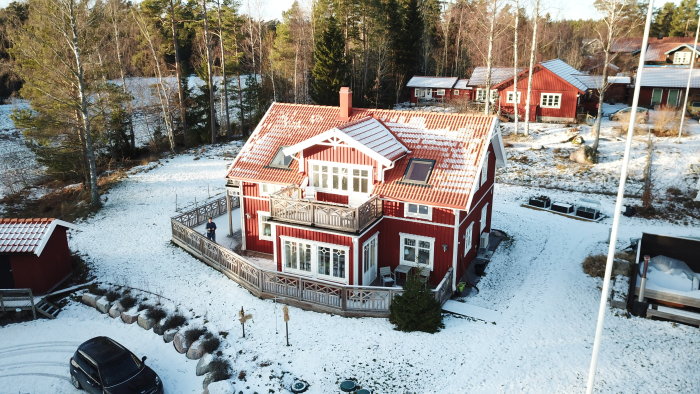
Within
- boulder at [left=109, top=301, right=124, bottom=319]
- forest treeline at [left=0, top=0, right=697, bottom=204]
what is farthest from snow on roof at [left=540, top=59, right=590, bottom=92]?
boulder at [left=109, top=301, right=124, bottom=319]

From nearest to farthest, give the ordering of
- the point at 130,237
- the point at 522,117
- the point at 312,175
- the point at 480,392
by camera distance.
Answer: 1. the point at 480,392
2. the point at 312,175
3. the point at 130,237
4. the point at 522,117

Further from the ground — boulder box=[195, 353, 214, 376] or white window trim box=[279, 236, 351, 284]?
white window trim box=[279, 236, 351, 284]

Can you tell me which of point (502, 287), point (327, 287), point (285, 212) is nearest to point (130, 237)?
point (285, 212)

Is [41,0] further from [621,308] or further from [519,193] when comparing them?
[621,308]

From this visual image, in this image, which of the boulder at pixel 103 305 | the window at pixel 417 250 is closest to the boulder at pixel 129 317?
the boulder at pixel 103 305

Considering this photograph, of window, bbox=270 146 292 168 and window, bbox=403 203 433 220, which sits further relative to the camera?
window, bbox=270 146 292 168

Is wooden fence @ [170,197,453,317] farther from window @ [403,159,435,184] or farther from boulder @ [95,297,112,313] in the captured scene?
boulder @ [95,297,112,313]
